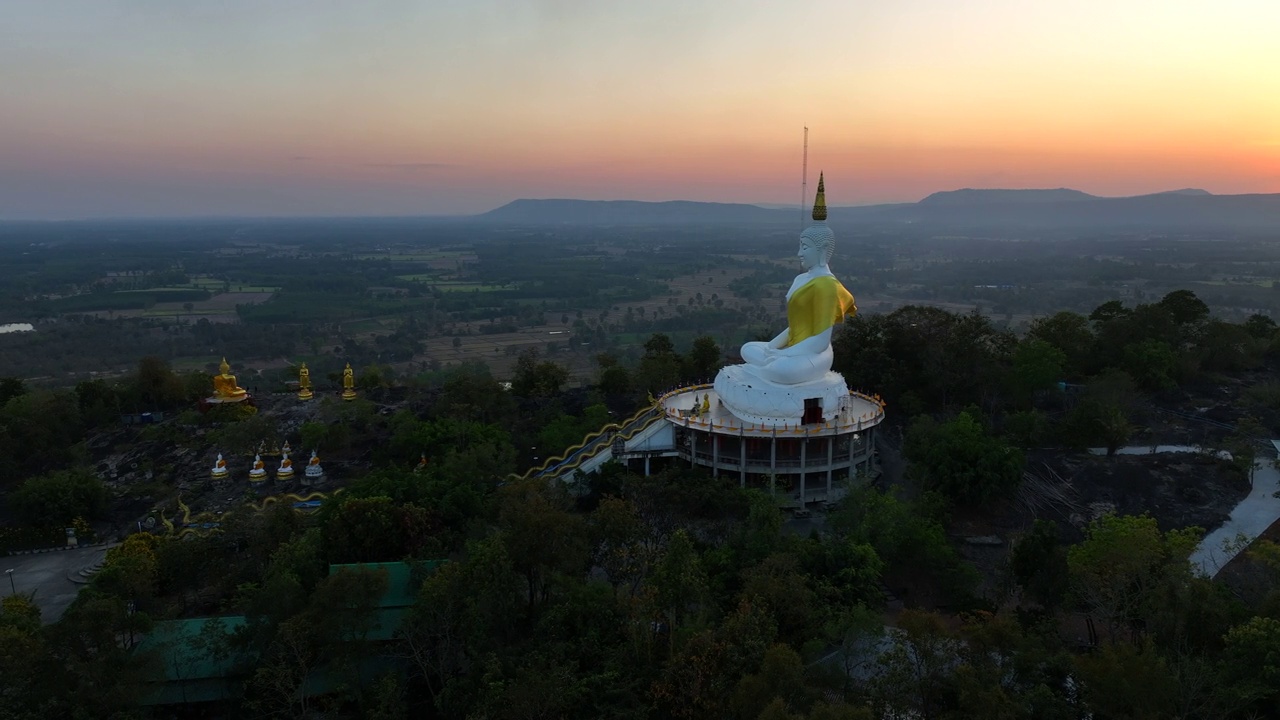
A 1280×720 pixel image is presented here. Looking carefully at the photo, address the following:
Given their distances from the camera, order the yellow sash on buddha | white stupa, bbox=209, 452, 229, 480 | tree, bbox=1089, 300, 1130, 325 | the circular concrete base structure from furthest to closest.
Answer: tree, bbox=1089, 300, 1130, 325 < white stupa, bbox=209, 452, 229, 480 < the yellow sash on buddha < the circular concrete base structure

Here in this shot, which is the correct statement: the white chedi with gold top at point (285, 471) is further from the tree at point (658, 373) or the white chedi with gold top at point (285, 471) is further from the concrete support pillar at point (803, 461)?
the concrete support pillar at point (803, 461)

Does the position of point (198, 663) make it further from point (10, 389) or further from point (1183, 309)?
point (1183, 309)

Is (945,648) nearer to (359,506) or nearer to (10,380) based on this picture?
(359,506)

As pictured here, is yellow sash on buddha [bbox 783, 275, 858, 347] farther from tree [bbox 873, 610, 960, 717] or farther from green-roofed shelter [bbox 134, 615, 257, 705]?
green-roofed shelter [bbox 134, 615, 257, 705]

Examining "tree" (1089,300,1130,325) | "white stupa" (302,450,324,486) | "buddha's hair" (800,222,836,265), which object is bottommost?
"white stupa" (302,450,324,486)

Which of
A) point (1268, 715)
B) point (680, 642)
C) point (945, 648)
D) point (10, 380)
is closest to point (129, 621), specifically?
point (680, 642)

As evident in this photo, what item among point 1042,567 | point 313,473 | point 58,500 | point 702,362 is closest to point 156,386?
point 58,500

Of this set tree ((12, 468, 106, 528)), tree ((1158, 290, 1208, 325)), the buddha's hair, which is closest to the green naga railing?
the buddha's hair
